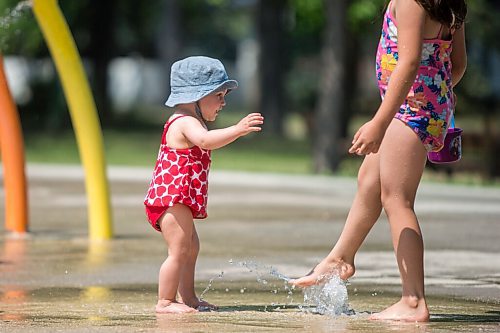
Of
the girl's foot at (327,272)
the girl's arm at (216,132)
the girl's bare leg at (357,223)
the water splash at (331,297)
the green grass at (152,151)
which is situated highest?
the girl's arm at (216,132)

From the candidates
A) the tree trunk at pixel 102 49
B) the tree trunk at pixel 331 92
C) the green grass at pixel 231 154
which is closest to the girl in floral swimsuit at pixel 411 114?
the green grass at pixel 231 154

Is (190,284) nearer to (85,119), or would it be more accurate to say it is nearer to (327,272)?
(327,272)

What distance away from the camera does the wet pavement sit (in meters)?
6.47

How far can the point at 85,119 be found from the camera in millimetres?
11102

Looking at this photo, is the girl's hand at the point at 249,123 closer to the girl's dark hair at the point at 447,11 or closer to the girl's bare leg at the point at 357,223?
the girl's bare leg at the point at 357,223

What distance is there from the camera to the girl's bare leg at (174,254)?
6.79 meters

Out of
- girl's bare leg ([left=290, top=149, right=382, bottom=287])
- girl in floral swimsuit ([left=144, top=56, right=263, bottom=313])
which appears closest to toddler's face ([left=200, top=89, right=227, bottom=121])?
girl in floral swimsuit ([left=144, top=56, right=263, bottom=313])

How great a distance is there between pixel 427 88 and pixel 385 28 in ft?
1.21

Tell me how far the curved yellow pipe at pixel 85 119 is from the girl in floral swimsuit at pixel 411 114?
481 cm

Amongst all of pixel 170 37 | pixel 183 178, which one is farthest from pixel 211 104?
pixel 170 37

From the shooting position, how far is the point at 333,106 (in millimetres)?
23719

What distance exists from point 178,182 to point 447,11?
1605mm

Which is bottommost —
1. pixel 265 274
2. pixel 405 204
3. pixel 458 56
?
pixel 265 274

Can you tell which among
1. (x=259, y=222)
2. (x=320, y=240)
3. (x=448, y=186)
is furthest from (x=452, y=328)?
(x=448, y=186)
